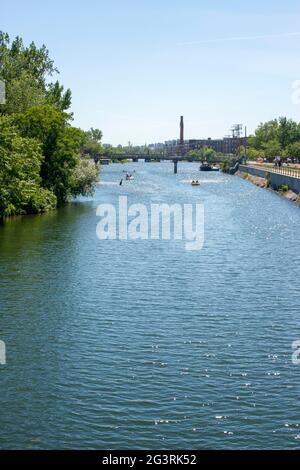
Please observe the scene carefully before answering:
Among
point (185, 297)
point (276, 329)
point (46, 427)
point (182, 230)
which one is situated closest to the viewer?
point (46, 427)

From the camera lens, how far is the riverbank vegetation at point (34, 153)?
63562 mm

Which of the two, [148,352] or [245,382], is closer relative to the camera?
[245,382]

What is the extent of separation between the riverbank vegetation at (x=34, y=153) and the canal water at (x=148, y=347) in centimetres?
1696

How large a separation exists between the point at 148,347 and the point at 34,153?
1917 inches

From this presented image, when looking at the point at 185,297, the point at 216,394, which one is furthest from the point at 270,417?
the point at 185,297

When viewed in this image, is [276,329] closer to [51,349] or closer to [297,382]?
[297,382]

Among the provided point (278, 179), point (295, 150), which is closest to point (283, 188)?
point (278, 179)

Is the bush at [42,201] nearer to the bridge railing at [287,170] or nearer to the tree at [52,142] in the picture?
the tree at [52,142]

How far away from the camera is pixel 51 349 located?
2512cm

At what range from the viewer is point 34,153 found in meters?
70.4

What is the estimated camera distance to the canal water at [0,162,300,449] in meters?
18.4

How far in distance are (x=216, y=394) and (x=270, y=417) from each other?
220 cm

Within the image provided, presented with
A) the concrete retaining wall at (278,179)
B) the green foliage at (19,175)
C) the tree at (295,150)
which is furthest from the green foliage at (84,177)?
the tree at (295,150)

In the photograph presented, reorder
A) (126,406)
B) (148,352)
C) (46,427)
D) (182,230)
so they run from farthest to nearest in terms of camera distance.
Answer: (182,230)
(148,352)
(126,406)
(46,427)
